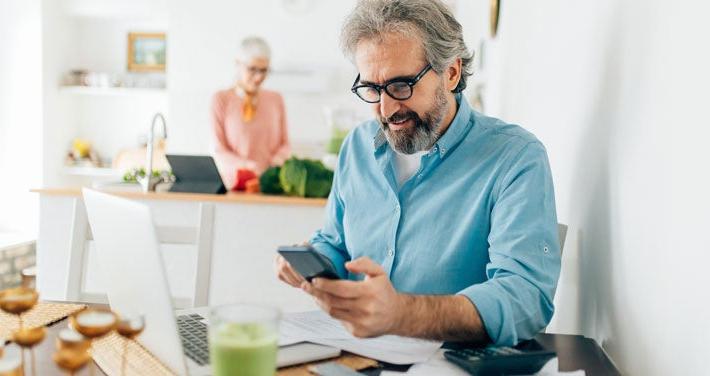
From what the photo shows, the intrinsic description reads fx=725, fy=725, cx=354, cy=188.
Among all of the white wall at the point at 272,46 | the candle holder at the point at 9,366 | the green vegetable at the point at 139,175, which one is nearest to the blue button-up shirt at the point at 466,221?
the candle holder at the point at 9,366

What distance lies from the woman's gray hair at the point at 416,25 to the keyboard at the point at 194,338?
2.07ft

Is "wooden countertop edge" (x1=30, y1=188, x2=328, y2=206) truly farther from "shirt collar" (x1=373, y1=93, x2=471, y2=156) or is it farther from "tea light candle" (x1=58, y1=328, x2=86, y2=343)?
"tea light candle" (x1=58, y1=328, x2=86, y2=343)

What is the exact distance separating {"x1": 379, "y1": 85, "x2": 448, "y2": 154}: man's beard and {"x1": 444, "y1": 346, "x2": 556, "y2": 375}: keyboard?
50 cm

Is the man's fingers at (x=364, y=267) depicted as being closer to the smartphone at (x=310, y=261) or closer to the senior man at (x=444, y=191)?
the smartphone at (x=310, y=261)

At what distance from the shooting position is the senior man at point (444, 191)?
1244 millimetres

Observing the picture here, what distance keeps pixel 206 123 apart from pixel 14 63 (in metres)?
1.47

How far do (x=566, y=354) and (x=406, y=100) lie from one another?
568 millimetres

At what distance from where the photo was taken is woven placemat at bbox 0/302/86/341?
4.09 feet

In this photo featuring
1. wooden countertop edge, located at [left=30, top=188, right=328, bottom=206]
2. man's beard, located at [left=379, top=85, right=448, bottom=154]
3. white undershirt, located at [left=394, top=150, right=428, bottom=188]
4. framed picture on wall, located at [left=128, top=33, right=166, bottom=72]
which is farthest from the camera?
framed picture on wall, located at [left=128, top=33, right=166, bottom=72]

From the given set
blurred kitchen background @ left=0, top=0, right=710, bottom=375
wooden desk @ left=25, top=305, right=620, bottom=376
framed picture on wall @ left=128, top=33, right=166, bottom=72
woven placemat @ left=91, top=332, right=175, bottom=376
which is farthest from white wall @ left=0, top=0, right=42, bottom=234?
woven placemat @ left=91, top=332, right=175, bottom=376

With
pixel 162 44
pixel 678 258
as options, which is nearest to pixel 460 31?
pixel 678 258

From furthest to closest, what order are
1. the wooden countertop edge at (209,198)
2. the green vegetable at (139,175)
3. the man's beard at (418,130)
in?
the green vegetable at (139,175), the wooden countertop edge at (209,198), the man's beard at (418,130)

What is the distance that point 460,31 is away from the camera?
1.50m

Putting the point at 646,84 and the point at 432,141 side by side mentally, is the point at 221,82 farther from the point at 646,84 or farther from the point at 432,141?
the point at 646,84
